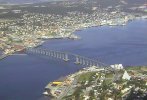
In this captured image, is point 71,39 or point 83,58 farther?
point 71,39

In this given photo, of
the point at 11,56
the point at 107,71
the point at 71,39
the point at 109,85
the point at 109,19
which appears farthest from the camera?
the point at 109,19

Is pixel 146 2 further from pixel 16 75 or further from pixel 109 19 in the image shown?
pixel 16 75

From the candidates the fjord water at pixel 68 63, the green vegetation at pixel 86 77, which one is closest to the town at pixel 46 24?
the fjord water at pixel 68 63

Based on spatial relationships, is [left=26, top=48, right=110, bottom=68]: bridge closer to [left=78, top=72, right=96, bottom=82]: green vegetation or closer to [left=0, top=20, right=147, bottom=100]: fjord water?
[left=0, top=20, right=147, bottom=100]: fjord water

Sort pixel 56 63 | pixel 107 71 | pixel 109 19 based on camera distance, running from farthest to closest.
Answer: pixel 109 19
pixel 56 63
pixel 107 71

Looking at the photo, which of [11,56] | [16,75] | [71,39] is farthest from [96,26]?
[16,75]

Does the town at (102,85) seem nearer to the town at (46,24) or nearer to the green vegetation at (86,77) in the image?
the green vegetation at (86,77)

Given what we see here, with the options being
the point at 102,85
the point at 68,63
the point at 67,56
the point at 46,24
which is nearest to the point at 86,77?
the point at 102,85

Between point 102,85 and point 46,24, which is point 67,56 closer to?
point 102,85
